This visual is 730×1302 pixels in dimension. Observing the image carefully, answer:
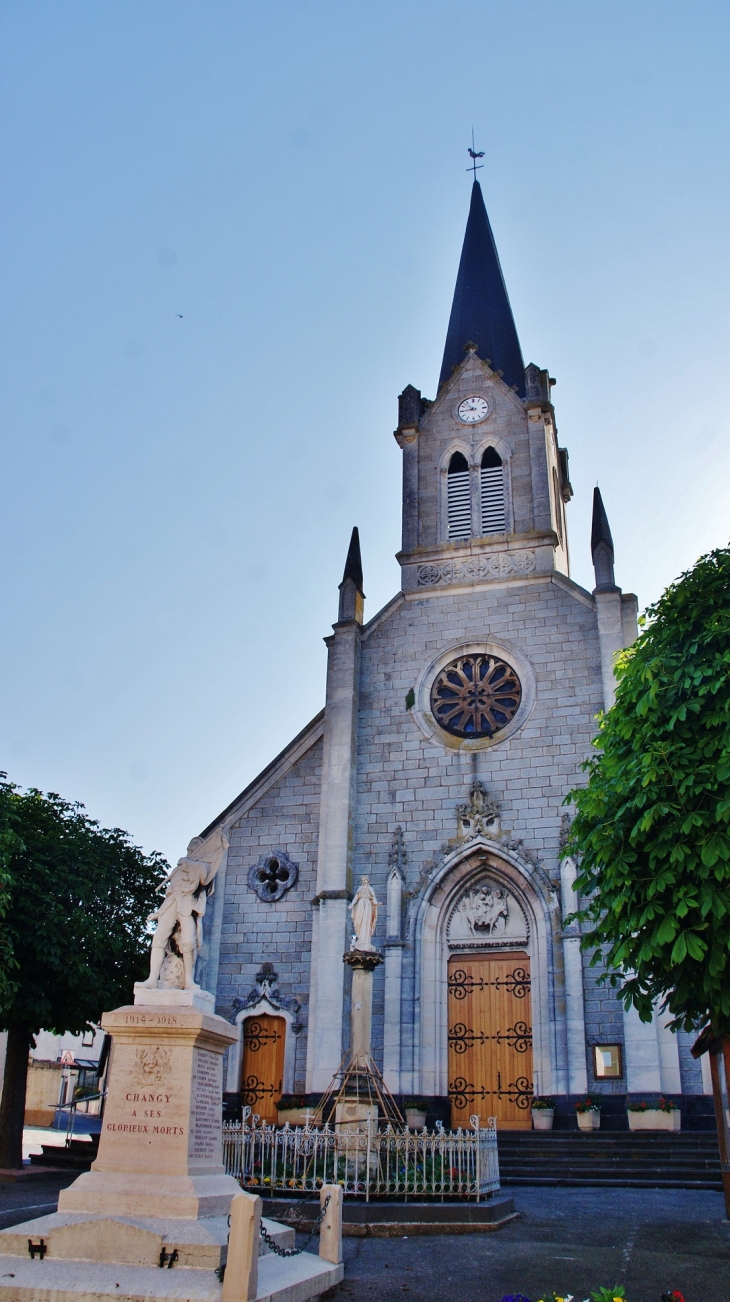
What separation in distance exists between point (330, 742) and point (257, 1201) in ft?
52.6

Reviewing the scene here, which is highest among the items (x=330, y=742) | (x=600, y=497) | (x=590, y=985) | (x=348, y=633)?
(x=600, y=497)

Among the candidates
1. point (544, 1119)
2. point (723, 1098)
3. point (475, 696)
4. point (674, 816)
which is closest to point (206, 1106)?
point (674, 816)

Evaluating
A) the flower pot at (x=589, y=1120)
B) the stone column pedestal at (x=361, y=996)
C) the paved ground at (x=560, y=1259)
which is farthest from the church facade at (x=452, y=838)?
the paved ground at (x=560, y=1259)

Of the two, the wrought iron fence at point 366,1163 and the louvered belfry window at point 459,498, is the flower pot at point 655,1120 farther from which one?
the louvered belfry window at point 459,498

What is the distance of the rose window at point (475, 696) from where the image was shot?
73.9ft

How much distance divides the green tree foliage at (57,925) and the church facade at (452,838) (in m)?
2.19

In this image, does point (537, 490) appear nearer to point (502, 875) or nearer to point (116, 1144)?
point (502, 875)

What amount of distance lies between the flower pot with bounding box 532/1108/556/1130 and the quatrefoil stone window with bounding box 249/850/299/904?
271 inches

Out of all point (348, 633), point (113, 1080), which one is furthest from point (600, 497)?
point (113, 1080)

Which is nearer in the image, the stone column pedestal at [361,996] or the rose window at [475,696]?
the stone column pedestal at [361,996]

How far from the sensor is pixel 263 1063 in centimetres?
2131

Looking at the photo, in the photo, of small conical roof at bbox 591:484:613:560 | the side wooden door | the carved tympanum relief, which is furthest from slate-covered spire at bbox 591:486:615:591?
the side wooden door

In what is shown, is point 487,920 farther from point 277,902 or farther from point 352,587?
point 352,587

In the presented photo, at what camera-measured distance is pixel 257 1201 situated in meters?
7.01
